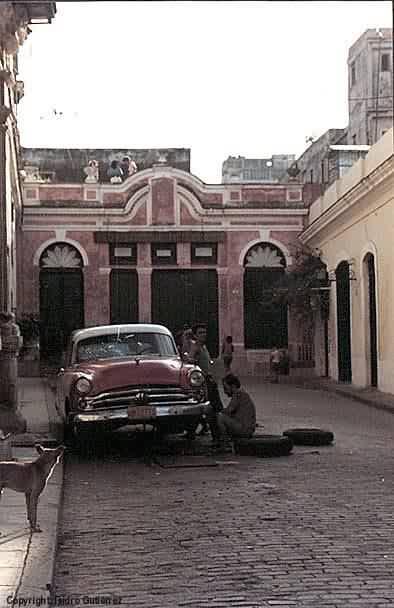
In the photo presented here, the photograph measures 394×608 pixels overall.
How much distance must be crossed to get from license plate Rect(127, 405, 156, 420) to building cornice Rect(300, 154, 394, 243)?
10722 mm

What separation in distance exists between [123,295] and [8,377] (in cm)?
1871

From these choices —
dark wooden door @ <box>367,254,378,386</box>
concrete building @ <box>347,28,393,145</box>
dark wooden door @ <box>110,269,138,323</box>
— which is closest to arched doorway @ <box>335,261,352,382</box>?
dark wooden door @ <box>367,254,378,386</box>

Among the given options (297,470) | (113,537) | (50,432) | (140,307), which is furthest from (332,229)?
(113,537)

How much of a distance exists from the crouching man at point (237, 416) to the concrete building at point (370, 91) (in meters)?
31.0

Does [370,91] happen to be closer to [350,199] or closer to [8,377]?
[350,199]

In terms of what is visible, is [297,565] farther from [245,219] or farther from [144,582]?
[245,219]

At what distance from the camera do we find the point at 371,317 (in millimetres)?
24562

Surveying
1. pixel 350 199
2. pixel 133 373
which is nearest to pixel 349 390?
pixel 350 199

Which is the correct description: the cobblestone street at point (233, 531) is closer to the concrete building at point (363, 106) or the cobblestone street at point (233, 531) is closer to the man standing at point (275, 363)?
the man standing at point (275, 363)

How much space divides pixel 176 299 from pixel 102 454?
773 inches

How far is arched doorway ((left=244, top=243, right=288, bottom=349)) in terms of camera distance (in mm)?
32625

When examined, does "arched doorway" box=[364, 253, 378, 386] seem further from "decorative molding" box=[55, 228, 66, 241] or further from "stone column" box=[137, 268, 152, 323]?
"decorative molding" box=[55, 228, 66, 241]

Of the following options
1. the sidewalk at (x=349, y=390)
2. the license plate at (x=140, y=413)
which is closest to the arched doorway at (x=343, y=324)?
the sidewalk at (x=349, y=390)

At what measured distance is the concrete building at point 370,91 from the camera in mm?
43594
